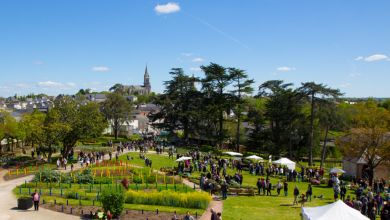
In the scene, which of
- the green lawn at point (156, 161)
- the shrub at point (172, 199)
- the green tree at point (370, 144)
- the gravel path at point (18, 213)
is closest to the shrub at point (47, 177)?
the gravel path at point (18, 213)

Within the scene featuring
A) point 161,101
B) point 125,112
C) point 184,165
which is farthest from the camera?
point 125,112

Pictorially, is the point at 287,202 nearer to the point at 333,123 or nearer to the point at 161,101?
the point at 333,123

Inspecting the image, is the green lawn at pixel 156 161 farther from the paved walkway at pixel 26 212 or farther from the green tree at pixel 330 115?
the green tree at pixel 330 115

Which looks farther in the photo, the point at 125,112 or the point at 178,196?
the point at 125,112

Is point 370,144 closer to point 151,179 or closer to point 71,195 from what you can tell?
point 151,179

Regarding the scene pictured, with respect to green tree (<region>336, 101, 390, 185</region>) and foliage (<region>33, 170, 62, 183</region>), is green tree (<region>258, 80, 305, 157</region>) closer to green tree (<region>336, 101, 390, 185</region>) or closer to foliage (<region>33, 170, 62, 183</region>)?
green tree (<region>336, 101, 390, 185</region>)

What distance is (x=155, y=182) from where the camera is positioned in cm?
3048

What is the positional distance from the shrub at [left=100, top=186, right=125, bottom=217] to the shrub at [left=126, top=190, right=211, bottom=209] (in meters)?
3.57

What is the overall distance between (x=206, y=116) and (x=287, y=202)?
117ft

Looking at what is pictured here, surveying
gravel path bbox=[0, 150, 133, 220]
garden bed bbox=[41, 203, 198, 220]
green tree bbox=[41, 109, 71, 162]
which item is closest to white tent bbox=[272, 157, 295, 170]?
garden bed bbox=[41, 203, 198, 220]

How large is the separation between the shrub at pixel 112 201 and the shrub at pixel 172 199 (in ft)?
11.7

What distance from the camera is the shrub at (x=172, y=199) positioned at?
2308 centimetres

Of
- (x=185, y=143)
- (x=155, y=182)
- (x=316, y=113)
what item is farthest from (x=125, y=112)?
(x=155, y=182)

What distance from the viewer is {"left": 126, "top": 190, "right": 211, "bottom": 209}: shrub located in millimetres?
23078
